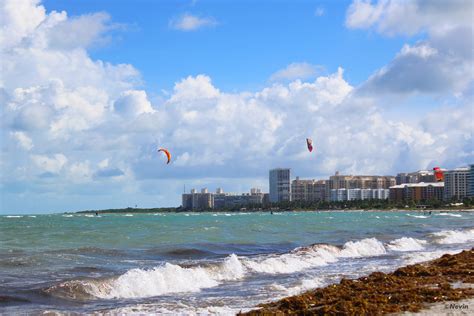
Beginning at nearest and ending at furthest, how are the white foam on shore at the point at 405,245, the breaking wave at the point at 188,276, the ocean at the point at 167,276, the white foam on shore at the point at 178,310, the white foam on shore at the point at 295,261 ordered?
the white foam on shore at the point at 178,310 < the ocean at the point at 167,276 < the breaking wave at the point at 188,276 < the white foam on shore at the point at 295,261 < the white foam on shore at the point at 405,245

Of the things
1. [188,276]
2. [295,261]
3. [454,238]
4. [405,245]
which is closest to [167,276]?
[188,276]

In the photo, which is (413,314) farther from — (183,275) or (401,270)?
(183,275)

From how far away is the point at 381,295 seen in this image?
542 inches

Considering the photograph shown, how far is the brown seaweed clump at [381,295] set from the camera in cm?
1238

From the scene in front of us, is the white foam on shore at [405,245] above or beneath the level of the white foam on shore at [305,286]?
beneath

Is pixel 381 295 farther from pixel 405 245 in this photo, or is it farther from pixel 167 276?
pixel 405 245

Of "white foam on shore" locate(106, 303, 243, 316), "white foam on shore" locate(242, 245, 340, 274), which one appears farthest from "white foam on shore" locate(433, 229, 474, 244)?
"white foam on shore" locate(106, 303, 243, 316)

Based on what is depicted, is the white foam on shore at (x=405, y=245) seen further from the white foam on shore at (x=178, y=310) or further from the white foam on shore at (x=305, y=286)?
the white foam on shore at (x=178, y=310)

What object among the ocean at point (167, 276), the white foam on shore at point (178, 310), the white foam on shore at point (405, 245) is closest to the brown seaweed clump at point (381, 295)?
the white foam on shore at point (178, 310)

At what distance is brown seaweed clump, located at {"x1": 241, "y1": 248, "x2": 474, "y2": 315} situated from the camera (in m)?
12.4

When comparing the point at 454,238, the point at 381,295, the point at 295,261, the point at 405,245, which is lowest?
the point at 454,238

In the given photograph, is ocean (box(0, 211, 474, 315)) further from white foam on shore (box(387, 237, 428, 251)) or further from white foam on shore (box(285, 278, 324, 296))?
white foam on shore (box(387, 237, 428, 251))

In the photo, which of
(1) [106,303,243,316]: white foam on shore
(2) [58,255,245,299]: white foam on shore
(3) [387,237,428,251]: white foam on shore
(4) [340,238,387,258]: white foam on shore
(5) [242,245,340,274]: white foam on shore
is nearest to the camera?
(1) [106,303,243,316]: white foam on shore

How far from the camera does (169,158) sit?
127ft
